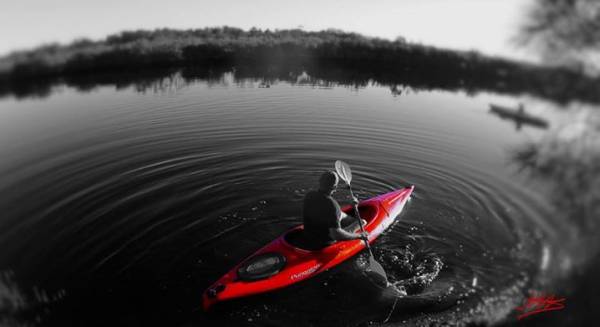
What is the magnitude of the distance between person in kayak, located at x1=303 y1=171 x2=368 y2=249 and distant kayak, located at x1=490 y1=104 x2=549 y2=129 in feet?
49.9

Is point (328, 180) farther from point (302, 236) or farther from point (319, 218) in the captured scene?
point (302, 236)

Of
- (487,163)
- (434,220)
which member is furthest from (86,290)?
(487,163)

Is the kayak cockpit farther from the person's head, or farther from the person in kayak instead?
the person's head

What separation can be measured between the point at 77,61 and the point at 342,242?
27650 mm

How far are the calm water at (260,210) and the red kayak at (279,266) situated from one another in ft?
0.73

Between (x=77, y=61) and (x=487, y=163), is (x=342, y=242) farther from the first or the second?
(x=77, y=61)

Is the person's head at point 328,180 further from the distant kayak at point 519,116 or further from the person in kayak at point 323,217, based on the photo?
the distant kayak at point 519,116

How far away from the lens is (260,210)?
8.00 meters

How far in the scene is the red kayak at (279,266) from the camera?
517 centimetres

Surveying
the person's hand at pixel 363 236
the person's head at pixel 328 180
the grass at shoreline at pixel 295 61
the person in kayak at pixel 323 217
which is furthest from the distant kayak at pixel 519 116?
the person's head at pixel 328 180

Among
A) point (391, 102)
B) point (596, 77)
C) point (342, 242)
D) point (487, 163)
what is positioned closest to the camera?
point (342, 242)

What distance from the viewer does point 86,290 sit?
5656mm

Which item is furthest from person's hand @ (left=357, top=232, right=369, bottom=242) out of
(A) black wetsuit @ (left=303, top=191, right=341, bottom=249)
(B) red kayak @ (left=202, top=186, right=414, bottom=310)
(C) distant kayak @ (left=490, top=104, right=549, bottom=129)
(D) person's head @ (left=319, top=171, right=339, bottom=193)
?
(C) distant kayak @ (left=490, top=104, right=549, bottom=129)

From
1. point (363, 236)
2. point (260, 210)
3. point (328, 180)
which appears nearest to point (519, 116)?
point (363, 236)
